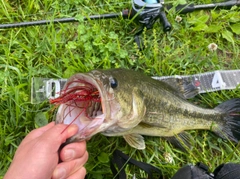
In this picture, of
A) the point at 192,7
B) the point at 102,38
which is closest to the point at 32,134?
the point at 102,38

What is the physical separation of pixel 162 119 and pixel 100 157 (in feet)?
2.30

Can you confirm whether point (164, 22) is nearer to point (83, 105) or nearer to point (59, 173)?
point (83, 105)

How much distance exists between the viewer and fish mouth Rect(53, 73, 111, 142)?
6.45ft

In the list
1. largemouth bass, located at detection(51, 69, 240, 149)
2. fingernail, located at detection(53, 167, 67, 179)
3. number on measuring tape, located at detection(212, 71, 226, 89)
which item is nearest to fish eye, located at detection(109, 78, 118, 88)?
largemouth bass, located at detection(51, 69, 240, 149)

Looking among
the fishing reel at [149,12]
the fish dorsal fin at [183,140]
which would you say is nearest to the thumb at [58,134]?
the fish dorsal fin at [183,140]

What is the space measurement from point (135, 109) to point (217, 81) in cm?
130

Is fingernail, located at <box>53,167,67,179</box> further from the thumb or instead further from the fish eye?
the fish eye

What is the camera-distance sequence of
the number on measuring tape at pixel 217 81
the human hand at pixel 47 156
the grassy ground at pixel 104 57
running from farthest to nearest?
the number on measuring tape at pixel 217 81 → the grassy ground at pixel 104 57 → the human hand at pixel 47 156

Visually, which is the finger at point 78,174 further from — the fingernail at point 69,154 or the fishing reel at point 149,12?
the fishing reel at point 149,12

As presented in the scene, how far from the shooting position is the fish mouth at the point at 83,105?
6.45 feet

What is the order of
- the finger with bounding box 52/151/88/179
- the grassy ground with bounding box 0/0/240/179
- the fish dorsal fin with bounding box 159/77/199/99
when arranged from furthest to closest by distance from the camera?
1. the fish dorsal fin with bounding box 159/77/199/99
2. the grassy ground with bounding box 0/0/240/179
3. the finger with bounding box 52/151/88/179

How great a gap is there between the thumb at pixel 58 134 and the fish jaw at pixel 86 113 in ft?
0.14

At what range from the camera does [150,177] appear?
2.76m

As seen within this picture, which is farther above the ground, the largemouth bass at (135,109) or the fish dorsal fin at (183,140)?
the largemouth bass at (135,109)
